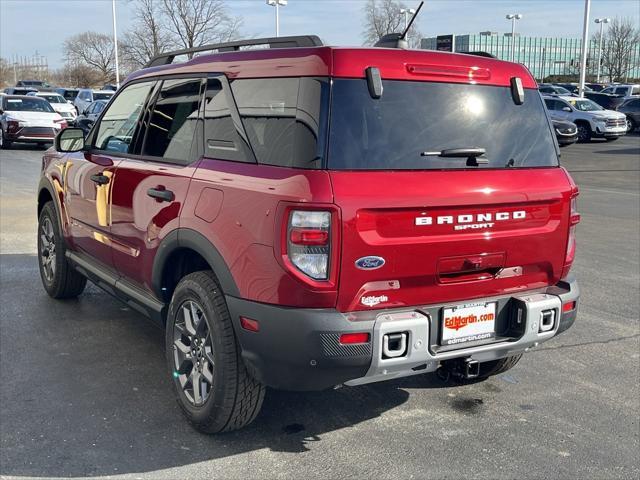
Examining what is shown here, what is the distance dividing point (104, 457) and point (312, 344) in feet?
4.06

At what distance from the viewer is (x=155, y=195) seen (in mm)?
3969

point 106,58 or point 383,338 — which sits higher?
point 106,58

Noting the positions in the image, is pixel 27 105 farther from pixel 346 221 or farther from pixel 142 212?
pixel 346 221

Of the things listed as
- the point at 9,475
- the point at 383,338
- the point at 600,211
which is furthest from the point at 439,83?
the point at 600,211

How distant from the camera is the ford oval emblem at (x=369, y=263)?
302cm

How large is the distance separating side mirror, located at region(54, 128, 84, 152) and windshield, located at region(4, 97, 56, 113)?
59.1 ft

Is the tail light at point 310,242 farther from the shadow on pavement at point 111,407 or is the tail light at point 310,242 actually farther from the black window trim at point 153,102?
the shadow on pavement at point 111,407

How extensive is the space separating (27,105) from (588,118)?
2075 centimetres

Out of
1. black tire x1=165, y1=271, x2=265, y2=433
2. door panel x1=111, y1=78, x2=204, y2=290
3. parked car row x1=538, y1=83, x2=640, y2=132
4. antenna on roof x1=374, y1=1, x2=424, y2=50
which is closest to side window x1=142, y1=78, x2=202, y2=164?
Result: door panel x1=111, y1=78, x2=204, y2=290

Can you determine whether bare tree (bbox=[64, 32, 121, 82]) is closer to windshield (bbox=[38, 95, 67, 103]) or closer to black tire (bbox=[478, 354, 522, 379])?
windshield (bbox=[38, 95, 67, 103])

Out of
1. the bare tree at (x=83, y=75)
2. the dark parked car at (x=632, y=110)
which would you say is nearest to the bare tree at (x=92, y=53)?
the bare tree at (x=83, y=75)

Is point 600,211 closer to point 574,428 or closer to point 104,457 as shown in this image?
point 574,428

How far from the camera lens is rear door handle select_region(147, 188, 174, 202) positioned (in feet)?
12.5

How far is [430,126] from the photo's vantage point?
3.32 m
